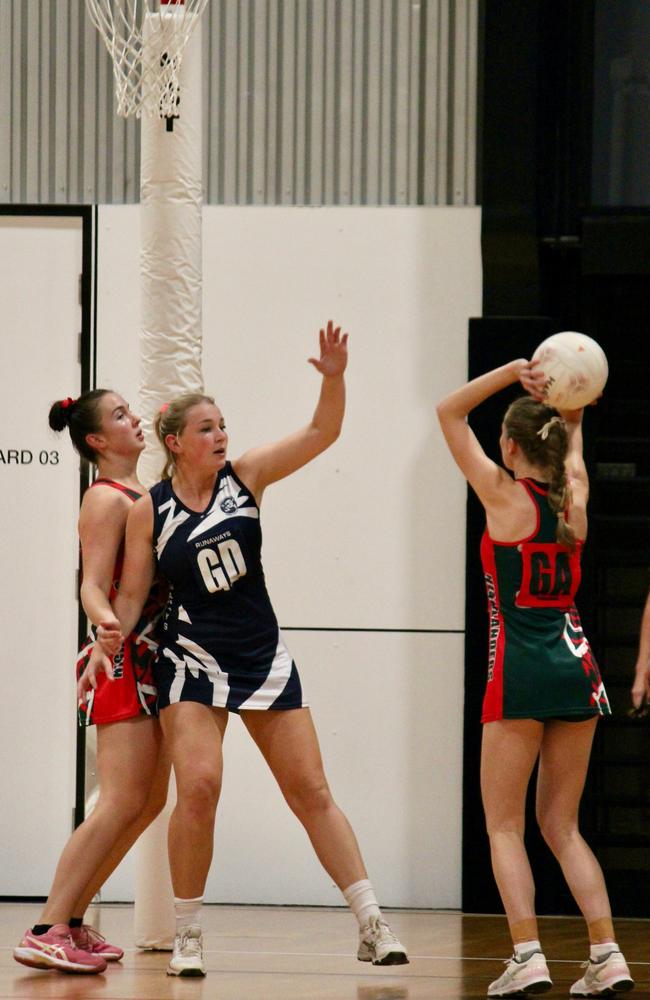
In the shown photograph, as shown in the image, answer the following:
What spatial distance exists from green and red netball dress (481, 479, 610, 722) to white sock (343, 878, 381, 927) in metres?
0.64

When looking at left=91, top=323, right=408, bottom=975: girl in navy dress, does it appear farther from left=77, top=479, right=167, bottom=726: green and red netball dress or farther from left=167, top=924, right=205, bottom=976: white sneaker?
left=77, top=479, right=167, bottom=726: green and red netball dress

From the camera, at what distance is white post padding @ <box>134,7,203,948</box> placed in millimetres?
4934

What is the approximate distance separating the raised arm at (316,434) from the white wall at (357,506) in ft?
5.98

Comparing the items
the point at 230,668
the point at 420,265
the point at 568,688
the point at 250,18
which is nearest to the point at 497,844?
the point at 568,688

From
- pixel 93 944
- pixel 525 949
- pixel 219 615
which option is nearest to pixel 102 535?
pixel 219 615

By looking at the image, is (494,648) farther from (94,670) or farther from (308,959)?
(308,959)

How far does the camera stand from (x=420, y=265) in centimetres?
624

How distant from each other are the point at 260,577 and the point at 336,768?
2.02 metres

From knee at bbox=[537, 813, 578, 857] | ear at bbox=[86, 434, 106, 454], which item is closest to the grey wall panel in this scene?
ear at bbox=[86, 434, 106, 454]

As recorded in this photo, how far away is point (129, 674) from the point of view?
450 centimetres

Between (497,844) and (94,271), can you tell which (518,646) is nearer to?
(497,844)

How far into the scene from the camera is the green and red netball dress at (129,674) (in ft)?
14.7

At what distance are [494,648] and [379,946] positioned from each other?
3.07 ft

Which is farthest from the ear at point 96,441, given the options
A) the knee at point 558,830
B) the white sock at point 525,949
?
the white sock at point 525,949
